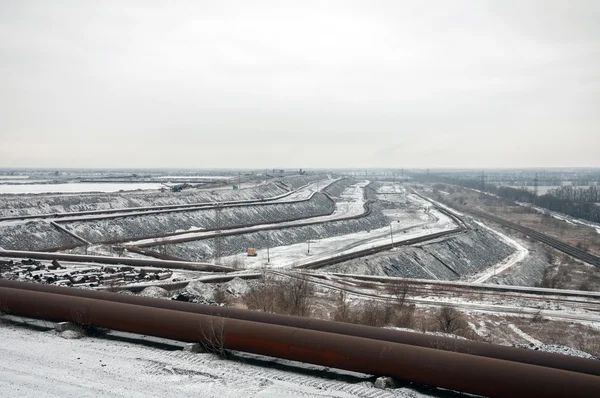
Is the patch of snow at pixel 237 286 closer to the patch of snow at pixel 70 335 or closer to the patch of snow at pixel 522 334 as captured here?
the patch of snow at pixel 522 334

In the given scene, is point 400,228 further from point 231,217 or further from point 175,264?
point 175,264

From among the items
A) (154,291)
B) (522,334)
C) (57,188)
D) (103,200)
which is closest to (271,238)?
(103,200)

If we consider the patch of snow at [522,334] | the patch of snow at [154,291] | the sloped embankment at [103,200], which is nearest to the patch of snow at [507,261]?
the patch of snow at [522,334]

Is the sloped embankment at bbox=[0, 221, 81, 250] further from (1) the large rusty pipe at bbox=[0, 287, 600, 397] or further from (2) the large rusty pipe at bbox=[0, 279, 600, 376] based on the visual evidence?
(2) the large rusty pipe at bbox=[0, 279, 600, 376]

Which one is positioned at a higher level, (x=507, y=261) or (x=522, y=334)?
(x=522, y=334)

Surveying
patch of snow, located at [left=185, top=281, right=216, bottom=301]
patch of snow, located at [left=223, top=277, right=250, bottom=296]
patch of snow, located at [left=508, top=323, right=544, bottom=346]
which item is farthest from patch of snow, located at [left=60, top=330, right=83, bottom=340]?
patch of snow, located at [left=508, top=323, right=544, bottom=346]

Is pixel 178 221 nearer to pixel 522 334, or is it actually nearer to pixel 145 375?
pixel 522 334
